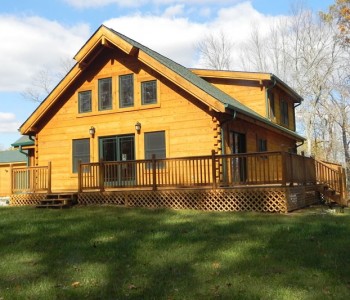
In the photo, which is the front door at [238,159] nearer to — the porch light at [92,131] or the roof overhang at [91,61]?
the roof overhang at [91,61]

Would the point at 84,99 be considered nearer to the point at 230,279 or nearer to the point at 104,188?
the point at 104,188

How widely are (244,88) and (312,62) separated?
18.7 metres

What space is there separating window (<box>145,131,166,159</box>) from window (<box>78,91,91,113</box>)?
333cm

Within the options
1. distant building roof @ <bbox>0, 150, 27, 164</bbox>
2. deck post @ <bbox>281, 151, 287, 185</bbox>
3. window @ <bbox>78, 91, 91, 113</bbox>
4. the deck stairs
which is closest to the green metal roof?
deck post @ <bbox>281, 151, 287, 185</bbox>

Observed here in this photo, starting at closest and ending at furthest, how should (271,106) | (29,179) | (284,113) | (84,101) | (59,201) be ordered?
(59,201), (29,179), (84,101), (271,106), (284,113)

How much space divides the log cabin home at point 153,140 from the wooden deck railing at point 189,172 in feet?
0.14

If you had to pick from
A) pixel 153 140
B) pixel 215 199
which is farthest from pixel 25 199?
pixel 215 199

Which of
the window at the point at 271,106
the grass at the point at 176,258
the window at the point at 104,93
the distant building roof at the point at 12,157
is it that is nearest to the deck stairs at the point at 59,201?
the grass at the point at 176,258

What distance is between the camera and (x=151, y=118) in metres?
16.7

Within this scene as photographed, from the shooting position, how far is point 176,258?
7.19 meters

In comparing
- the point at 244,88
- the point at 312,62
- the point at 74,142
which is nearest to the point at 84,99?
the point at 74,142

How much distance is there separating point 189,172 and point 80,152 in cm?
584

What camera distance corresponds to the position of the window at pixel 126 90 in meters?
17.4

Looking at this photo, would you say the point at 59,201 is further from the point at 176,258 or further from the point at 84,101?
the point at 176,258
